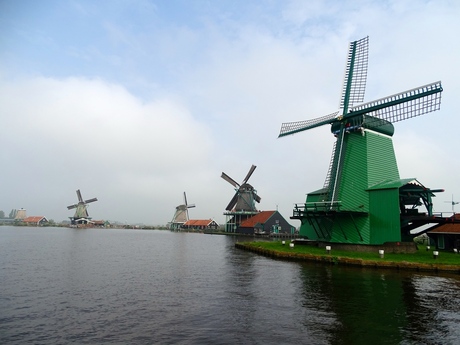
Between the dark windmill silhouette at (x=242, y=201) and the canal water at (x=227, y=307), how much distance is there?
66406 mm

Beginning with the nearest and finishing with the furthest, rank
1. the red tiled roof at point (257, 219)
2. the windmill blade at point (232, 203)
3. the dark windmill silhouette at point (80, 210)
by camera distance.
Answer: the red tiled roof at point (257, 219)
the windmill blade at point (232, 203)
the dark windmill silhouette at point (80, 210)

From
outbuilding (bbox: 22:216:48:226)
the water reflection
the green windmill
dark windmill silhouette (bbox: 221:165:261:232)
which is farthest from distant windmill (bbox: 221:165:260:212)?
outbuilding (bbox: 22:216:48:226)

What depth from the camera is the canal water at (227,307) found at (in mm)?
10594

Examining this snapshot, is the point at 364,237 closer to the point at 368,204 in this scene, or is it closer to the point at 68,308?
the point at 368,204

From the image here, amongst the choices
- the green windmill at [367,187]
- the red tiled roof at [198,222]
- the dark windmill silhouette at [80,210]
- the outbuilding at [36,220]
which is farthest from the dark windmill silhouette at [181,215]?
the green windmill at [367,187]

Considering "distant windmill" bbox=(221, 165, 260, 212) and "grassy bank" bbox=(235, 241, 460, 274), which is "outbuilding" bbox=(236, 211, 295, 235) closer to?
"distant windmill" bbox=(221, 165, 260, 212)

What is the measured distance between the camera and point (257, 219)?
280ft

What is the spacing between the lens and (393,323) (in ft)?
38.8

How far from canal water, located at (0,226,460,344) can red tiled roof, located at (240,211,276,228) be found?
6031cm

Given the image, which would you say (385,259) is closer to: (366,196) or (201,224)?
(366,196)

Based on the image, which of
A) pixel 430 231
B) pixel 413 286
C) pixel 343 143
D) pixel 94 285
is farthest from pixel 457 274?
pixel 94 285

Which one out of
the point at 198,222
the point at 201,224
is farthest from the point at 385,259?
the point at 198,222

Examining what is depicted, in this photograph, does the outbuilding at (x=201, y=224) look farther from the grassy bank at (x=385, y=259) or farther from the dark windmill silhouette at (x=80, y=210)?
the grassy bank at (x=385, y=259)

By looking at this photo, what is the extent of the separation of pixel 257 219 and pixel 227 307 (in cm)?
7185
